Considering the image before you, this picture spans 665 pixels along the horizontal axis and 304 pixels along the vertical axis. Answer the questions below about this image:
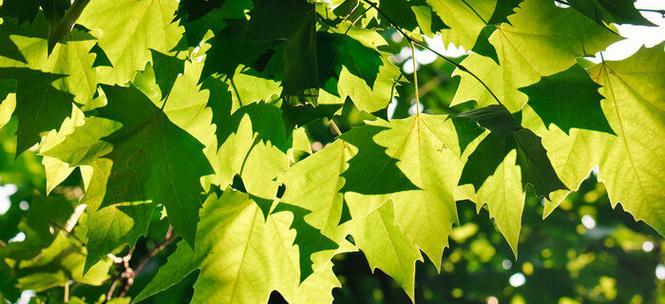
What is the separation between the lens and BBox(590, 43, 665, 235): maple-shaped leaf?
1381 millimetres

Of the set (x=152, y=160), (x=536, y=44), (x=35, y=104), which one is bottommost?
(x=152, y=160)

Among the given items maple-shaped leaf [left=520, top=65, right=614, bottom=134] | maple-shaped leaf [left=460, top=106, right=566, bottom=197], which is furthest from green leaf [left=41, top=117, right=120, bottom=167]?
maple-shaped leaf [left=520, top=65, right=614, bottom=134]

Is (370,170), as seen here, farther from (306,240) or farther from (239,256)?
(239,256)

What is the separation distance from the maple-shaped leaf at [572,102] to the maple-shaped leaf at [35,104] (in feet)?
3.34

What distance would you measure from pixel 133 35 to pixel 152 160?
293mm

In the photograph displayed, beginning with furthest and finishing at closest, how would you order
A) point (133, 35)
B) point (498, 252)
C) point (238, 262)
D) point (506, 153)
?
1. point (498, 252)
2. point (238, 262)
3. point (133, 35)
4. point (506, 153)

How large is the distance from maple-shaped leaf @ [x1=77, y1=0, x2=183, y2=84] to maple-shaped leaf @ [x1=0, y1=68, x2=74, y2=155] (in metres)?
0.11

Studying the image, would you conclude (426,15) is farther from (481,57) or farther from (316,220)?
(316,220)

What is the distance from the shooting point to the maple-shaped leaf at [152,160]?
1.35m

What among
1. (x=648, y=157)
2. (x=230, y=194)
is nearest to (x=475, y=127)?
(x=648, y=157)

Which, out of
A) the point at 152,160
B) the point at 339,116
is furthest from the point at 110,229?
the point at 339,116

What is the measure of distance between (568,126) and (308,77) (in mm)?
514

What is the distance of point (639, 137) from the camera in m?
1.39

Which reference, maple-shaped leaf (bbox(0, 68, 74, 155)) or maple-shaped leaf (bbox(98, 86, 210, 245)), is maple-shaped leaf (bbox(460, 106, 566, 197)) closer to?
maple-shaped leaf (bbox(98, 86, 210, 245))
